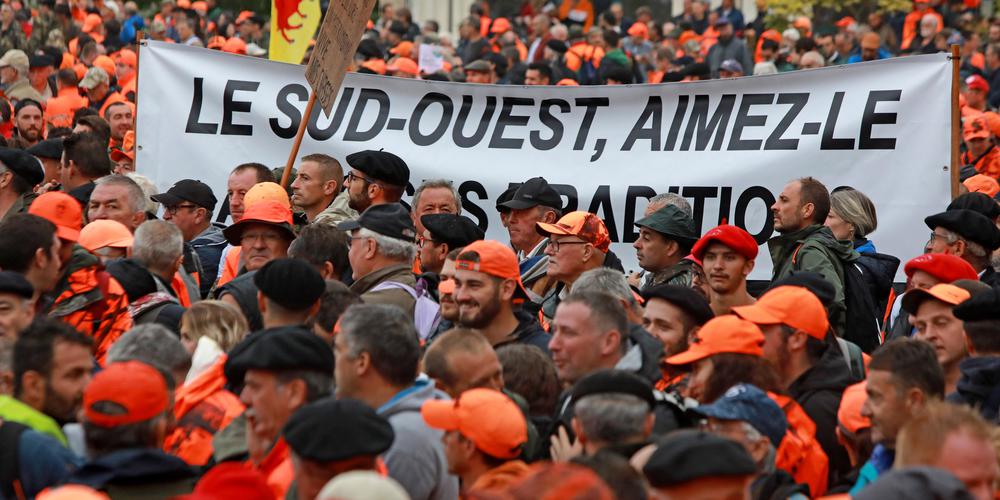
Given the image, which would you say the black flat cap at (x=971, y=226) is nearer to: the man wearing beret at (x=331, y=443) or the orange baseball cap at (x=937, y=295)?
the orange baseball cap at (x=937, y=295)

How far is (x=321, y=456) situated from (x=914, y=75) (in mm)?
6427

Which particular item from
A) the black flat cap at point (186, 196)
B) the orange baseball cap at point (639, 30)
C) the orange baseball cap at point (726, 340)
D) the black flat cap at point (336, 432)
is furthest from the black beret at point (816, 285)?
the orange baseball cap at point (639, 30)

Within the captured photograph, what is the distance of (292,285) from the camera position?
6.64 metres

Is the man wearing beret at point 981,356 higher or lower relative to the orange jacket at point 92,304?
higher

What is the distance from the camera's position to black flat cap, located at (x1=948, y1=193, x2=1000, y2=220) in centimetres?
941

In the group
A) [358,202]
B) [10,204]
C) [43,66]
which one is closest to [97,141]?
[10,204]

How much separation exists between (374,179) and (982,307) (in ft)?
13.9

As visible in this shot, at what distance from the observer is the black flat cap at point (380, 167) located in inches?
372

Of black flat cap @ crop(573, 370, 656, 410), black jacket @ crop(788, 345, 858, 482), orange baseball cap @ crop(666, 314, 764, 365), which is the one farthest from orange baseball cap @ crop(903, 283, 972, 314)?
black flat cap @ crop(573, 370, 656, 410)

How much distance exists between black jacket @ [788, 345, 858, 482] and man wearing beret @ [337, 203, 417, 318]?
2.23 meters

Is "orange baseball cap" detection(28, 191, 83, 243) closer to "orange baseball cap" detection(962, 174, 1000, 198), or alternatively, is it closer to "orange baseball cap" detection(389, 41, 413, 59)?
"orange baseball cap" detection(962, 174, 1000, 198)

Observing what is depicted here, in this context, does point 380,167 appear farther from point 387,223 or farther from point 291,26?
point 291,26

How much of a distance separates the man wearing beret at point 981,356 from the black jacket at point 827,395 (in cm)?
48

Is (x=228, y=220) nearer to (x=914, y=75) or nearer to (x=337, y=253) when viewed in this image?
(x=337, y=253)
